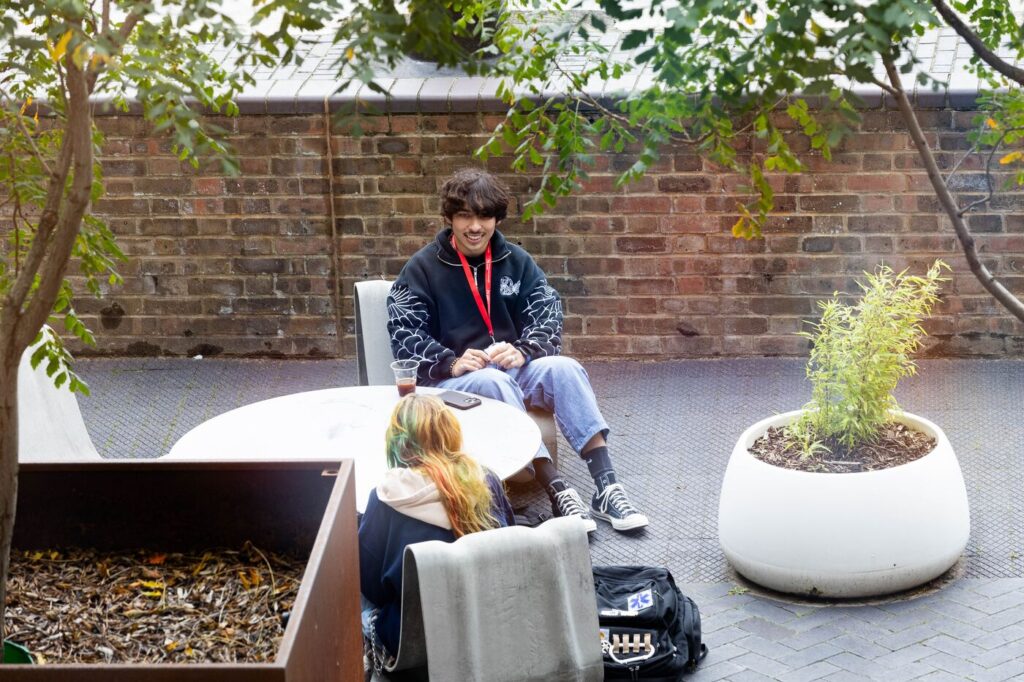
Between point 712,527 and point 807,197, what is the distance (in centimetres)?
237

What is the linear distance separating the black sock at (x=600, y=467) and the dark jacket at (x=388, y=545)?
133 centimetres

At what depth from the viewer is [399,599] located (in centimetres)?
351

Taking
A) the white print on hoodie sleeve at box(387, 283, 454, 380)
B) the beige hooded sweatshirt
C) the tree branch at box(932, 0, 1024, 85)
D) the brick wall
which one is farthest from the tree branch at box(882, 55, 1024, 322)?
the brick wall

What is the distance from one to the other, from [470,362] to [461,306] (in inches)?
11.5

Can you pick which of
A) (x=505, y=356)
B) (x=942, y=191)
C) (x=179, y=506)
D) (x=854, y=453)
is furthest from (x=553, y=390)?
(x=942, y=191)

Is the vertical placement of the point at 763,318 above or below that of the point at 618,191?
below

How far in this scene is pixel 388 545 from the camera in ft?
11.4

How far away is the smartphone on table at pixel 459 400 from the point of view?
174 inches

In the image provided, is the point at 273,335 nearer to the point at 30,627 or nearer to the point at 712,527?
the point at 712,527

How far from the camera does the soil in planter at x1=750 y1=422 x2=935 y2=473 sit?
413 centimetres

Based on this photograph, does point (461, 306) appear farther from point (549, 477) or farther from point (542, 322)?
point (549, 477)

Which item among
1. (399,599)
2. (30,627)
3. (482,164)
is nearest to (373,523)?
(399,599)

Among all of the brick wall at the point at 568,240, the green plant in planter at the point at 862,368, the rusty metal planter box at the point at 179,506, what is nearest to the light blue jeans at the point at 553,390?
the green plant in planter at the point at 862,368

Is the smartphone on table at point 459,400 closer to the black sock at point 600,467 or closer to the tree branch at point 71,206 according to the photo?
the black sock at point 600,467
